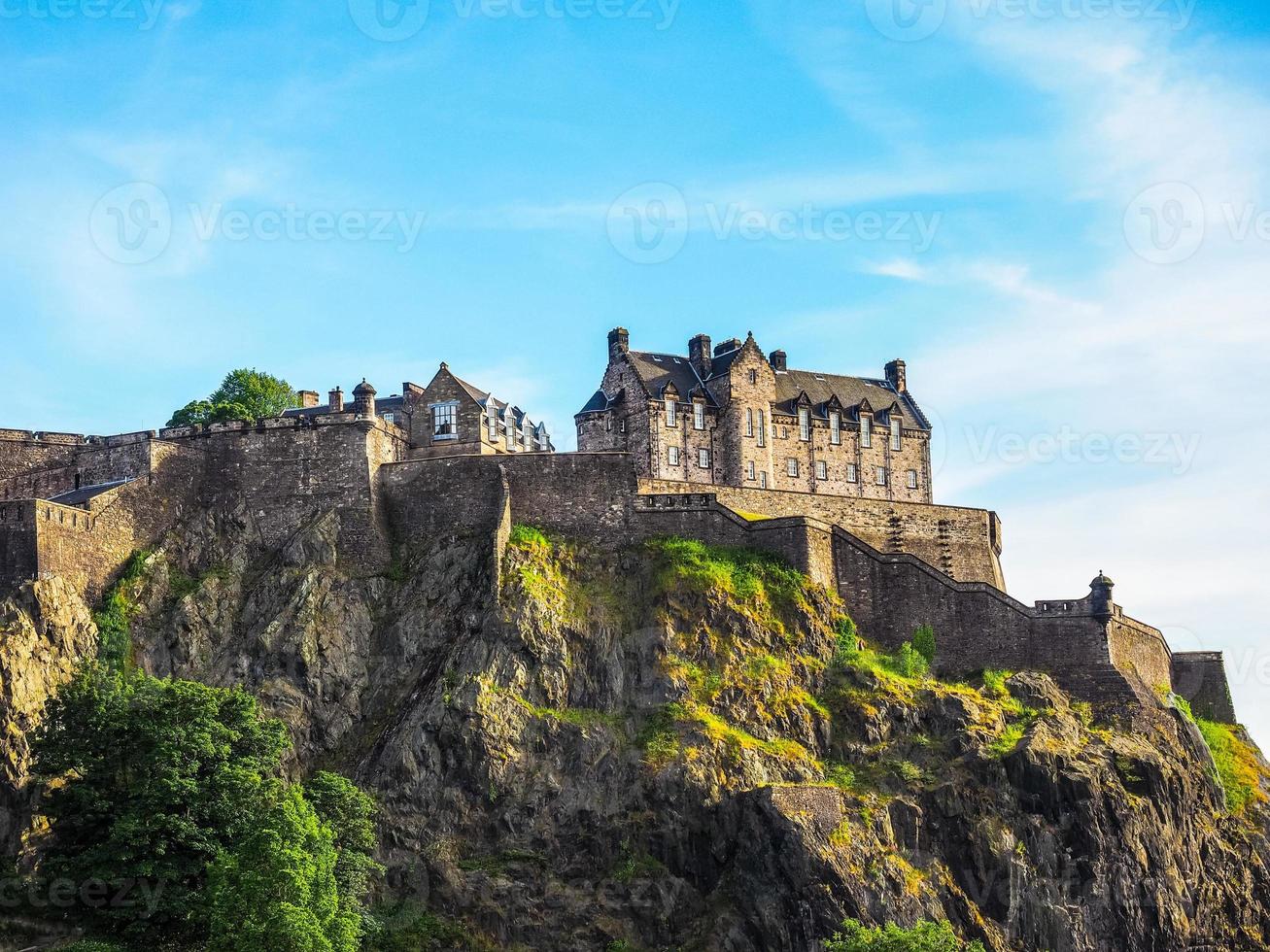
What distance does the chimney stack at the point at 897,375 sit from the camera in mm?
95875

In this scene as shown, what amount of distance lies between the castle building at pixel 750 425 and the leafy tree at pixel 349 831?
24496 mm

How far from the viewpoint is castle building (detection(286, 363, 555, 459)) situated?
8250 centimetres

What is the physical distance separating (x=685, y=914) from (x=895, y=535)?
23.7 m

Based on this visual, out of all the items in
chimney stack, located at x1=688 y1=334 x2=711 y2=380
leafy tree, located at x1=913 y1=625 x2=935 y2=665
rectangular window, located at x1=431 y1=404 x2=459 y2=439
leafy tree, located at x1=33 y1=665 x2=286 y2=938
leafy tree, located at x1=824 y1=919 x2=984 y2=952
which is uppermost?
chimney stack, located at x1=688 y1=334 x2=711 y2=380

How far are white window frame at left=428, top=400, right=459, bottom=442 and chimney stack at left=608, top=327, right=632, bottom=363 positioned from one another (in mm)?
8893

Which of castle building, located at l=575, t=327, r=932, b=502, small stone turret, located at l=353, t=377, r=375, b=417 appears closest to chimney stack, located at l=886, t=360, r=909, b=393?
castle building, located at l=575, t=327, r=932, b=502

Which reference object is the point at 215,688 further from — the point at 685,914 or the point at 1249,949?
the point at 1249,949

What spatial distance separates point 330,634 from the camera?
237 feet

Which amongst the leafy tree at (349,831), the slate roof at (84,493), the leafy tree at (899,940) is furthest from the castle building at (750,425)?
the leafy tree at (899,940)

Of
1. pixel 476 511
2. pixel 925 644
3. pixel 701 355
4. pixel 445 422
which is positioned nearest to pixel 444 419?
pixel 445 422

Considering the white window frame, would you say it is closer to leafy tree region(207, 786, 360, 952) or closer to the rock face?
the rock face

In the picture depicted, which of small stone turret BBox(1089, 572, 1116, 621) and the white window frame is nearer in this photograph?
small stone turret BBox(1089, 572, 1116, 621)

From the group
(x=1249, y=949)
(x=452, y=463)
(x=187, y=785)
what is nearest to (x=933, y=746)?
(x=1249, y=949)

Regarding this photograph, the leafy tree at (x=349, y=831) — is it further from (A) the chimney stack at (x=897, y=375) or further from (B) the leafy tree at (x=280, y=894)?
(A) the chimney stack at (x=897, y=375)
